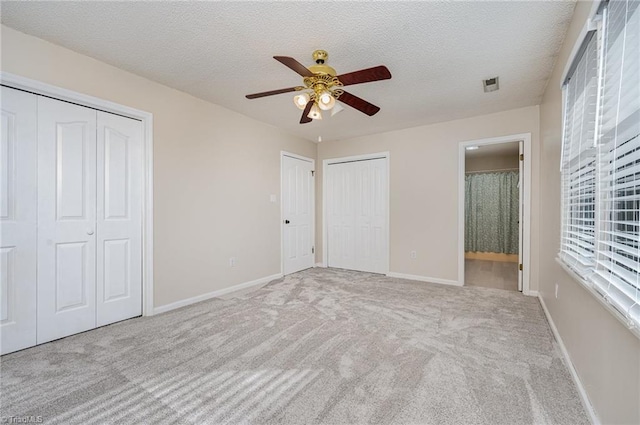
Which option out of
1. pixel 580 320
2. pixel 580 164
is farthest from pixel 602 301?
pixel 580 164

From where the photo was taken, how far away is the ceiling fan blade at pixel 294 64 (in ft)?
5.87

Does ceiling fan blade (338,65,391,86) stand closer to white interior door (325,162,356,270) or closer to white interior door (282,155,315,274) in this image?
white interior door (282,155,315,274)

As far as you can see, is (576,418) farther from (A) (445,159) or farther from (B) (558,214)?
(A) (445,159)

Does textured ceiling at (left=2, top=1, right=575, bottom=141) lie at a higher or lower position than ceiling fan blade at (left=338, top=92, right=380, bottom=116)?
higher

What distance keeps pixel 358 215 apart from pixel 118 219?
353cm

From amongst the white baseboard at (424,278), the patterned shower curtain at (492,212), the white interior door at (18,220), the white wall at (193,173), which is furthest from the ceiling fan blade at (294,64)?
the patterned shower curtain at (492,212)

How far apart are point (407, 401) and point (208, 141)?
3.33 metres

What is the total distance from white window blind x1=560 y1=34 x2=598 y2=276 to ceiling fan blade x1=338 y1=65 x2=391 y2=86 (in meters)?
1.16

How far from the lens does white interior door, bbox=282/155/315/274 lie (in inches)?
186

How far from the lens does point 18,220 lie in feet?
7.19

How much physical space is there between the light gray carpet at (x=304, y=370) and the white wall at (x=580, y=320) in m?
0.21

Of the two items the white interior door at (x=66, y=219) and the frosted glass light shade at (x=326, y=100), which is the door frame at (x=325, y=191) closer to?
the frosted glass light shade at (x=326, y=100)

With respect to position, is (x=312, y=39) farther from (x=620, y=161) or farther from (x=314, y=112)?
(x=620, y=161)

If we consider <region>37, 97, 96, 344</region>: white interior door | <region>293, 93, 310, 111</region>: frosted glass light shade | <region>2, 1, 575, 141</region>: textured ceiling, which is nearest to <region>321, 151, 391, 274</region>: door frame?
<region>2, 1, 575, 141</region>: textured ceiling
